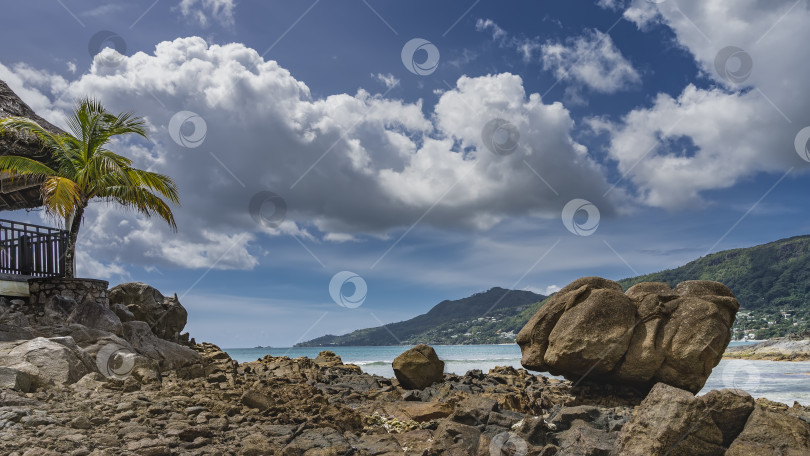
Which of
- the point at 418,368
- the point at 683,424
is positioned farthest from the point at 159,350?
the point at 683,424

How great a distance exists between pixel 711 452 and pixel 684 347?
6602mm

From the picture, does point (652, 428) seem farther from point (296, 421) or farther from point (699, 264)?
point (699, 264)

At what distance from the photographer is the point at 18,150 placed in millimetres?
17078

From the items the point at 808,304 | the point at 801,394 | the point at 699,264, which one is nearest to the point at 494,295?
the point at 699,264

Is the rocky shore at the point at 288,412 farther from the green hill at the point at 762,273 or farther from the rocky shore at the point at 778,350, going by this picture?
the green hill at the point at 762,273

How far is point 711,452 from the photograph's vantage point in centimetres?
774

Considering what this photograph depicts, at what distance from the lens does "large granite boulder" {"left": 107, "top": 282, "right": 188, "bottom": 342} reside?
20.0 metres

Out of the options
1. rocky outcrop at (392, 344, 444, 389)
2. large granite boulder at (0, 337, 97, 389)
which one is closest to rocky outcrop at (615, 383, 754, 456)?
rocky outcrop at (392, 344, 444, 389)

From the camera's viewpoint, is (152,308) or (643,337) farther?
(152,308)

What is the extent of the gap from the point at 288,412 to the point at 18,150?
41.9 feet

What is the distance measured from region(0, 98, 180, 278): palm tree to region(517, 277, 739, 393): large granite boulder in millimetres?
13409

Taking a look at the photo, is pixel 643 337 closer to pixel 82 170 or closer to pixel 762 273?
pixel 82 170

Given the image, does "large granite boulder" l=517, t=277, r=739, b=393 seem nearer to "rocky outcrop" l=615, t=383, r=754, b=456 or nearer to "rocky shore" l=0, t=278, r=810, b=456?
"rocky shore" l=0, t=278, r=810, b=456

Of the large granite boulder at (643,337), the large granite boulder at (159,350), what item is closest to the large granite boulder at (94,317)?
the large granite boulder at (159,350)
